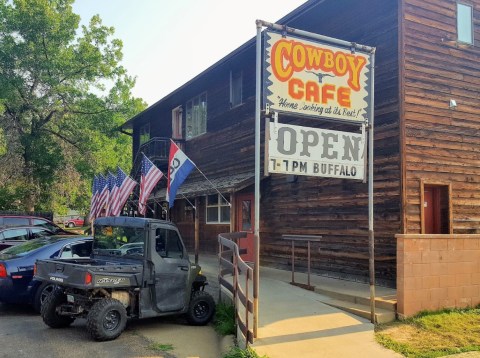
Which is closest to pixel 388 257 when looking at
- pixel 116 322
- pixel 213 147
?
pixel 116 322

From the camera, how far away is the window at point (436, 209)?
10.8 m

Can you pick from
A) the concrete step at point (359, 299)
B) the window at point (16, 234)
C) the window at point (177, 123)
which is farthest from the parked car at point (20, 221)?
the concrete step at point (359, 299)

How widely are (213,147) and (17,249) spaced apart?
965 centimetres

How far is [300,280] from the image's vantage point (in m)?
11.3

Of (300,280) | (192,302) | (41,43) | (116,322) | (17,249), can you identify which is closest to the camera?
(116,322)

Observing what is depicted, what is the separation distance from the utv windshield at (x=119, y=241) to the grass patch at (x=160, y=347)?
1.47 m

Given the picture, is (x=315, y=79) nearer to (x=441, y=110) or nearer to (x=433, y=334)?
(x=433, y=334)

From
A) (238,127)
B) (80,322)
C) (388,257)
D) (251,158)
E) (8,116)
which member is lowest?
(80,322)

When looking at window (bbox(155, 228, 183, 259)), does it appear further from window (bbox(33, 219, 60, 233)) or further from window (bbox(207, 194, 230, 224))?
window (bbox(207, 194, 230, 224))

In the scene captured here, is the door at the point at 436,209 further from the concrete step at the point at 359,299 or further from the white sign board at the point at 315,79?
the white sign board at the point at 315,79

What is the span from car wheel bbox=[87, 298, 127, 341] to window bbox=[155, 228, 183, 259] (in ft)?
3.89

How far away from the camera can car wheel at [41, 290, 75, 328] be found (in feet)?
25.1

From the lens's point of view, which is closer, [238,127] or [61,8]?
[238,127]

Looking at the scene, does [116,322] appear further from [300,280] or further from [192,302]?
[300,280]
